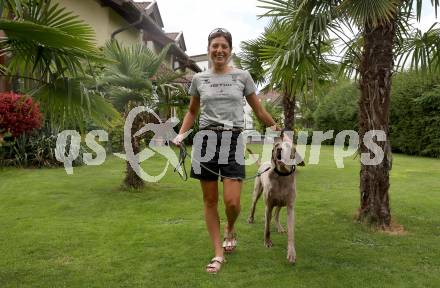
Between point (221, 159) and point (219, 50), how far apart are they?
1.00m

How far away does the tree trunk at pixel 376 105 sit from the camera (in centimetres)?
612

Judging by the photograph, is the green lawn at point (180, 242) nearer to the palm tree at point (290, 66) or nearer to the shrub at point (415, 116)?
the palm tree at point (290, 66)

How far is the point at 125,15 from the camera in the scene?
1869 cm

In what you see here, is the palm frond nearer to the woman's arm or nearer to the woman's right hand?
the woman's arm

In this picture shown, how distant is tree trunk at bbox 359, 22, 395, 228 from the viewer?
6125 mm

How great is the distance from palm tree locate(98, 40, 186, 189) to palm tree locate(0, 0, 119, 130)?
11.4ft

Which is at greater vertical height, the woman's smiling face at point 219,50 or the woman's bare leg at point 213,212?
the woman's smiling face at point 219,50

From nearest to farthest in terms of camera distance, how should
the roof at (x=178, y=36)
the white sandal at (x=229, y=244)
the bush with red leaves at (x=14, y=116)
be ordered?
the white sandal at (x=229, y=244)
the bush with red leaves at (x=14, y=116)
the roof at (x=178, y=36)

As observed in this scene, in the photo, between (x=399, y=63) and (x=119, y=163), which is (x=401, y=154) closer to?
(x=119, y=163)

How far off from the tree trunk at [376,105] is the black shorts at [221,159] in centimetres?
262

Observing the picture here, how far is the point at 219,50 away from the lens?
426 centimetres

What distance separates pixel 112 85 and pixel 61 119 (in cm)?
387

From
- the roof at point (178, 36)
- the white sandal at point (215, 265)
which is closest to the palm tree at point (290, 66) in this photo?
the white sandal at point (215, 265)

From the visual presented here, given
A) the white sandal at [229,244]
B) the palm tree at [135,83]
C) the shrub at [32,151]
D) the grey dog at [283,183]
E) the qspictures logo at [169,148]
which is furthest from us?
the shrub at [32,151]
